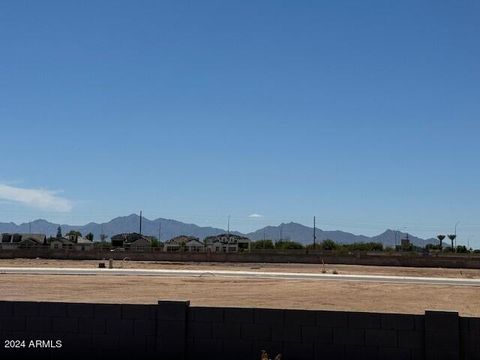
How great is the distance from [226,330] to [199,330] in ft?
1.65

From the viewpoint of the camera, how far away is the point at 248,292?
3594 cm

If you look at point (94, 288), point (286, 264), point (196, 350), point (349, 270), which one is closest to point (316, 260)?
point (286, 264)

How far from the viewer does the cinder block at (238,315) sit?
12016mm

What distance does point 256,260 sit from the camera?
7338cm

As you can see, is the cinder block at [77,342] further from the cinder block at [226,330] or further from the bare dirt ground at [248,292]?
the bare dirt ground at [248,292]

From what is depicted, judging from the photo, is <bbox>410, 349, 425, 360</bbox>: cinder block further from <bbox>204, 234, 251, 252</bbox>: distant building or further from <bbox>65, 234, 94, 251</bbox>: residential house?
<bbox>204, 234, 251, 252</bbox>: distant building

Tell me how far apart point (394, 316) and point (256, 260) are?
62.1 m

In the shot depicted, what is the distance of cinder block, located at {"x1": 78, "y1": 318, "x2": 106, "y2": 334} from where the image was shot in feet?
40.4

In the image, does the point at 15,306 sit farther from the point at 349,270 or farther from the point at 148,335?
the point at 349,270

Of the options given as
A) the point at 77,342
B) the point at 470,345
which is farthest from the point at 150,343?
the point at 470,345

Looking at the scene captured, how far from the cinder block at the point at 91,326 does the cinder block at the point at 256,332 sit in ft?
8.69

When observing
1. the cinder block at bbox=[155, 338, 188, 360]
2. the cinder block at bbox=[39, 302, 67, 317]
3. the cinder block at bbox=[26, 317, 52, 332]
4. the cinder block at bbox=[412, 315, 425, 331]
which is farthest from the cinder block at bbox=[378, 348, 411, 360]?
the cinder block at bbox=[26, 317, 52, 332]

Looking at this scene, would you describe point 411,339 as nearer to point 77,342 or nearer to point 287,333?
point 287,333

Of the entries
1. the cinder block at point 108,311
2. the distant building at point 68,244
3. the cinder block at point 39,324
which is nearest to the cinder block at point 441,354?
the cinder block at point 108,311
